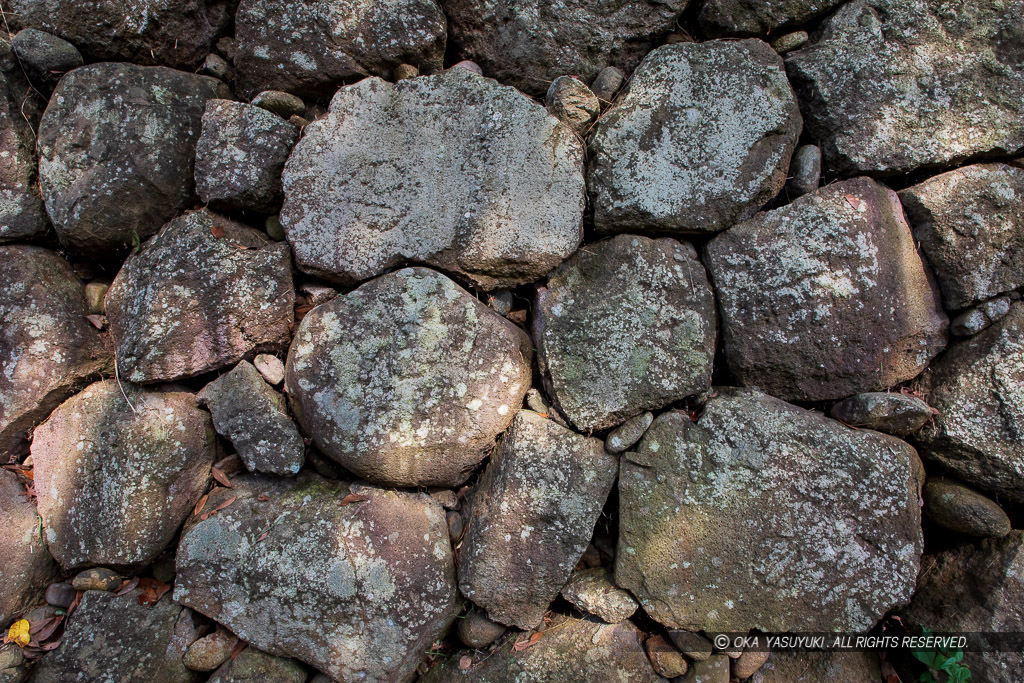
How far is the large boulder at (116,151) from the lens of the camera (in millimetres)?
2039

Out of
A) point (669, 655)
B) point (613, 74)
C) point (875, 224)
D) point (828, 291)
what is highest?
point (613, 74)

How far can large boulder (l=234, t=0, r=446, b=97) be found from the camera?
6.75 feet

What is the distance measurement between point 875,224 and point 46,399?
10.1ft

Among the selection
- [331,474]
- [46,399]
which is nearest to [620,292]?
[331,474]

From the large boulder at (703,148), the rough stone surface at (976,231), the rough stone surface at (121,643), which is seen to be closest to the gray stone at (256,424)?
the rough stone surface at (121,643)

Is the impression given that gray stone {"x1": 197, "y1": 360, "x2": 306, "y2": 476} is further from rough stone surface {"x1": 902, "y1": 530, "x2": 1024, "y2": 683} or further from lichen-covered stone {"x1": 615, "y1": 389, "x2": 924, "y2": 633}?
rough stone surface {"x1": 902, "y1": 530, "x2": 1024, "y2": 683}

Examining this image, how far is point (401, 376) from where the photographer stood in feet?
6.38

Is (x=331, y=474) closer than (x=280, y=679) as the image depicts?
No

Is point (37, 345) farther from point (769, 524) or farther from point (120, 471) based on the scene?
point (769, 524)

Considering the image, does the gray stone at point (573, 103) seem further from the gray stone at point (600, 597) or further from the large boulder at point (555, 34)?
the gray stone at point (600, 597)

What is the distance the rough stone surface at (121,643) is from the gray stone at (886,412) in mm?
2431

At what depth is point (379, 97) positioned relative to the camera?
2.10m

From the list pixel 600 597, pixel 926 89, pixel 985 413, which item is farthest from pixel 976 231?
pixel 600 597

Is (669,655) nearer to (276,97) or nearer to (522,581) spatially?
(522,581)
